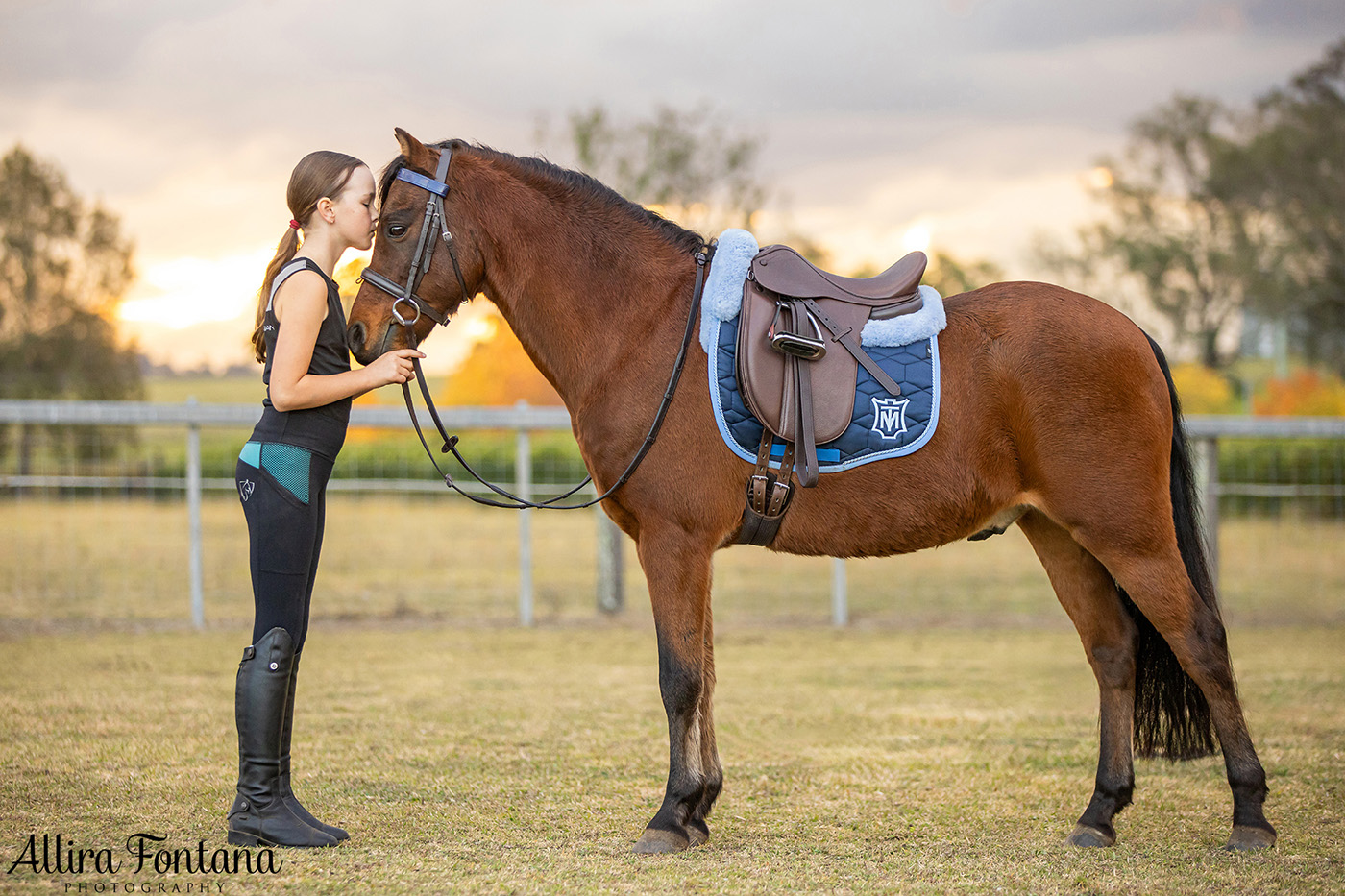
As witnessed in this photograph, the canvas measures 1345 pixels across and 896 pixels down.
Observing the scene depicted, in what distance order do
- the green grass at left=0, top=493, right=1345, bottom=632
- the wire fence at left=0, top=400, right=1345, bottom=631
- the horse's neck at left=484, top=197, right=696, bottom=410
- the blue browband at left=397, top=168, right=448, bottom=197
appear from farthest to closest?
the green grass at left=0, top=493, right=1345, bottom=632, the wire fence at left=0, top=400, right=1345, bottom=631, the horse's neck at left=484, top=197, right=696, bottom=410, the blue browband at left=397, top=168, right=448, bottom=197

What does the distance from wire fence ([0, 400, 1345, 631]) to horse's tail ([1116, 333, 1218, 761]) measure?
15.3 feet

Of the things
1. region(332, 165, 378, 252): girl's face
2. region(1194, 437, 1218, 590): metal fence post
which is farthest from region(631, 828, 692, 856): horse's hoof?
region(1194, 437, 1218, 590): metal fence post

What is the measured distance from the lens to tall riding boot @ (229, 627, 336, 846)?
318cm

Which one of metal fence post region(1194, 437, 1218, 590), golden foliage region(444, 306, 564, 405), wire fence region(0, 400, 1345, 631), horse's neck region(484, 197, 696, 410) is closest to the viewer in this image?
horse's neck region(484, 197, 696, 410)

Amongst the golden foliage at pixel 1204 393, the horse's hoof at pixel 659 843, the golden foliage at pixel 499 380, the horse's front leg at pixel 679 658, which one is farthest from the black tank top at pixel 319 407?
the golden foliage at pixel 1204 393

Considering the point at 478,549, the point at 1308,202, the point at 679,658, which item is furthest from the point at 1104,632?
the point at 1308,202

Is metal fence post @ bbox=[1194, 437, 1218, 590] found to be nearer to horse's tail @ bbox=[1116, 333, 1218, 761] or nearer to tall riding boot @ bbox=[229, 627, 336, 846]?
horse's tail @ bbox=[1116, 333, 1218, 761]

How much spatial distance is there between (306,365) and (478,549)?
1027 centimetres

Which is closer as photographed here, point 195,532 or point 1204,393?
point 195,532

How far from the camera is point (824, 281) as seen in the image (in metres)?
3.46

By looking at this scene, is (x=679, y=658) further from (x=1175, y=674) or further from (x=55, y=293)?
(x=55, y=293)

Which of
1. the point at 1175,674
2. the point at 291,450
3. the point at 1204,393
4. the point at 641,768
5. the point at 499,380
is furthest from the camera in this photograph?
the point at 1204,393

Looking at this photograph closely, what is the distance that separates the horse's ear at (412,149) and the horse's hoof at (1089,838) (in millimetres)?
3127

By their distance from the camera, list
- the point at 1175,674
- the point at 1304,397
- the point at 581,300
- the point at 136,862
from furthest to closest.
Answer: the point at 1304,397 → the point at 1175,674 → the point at 581,300 → the point at 136,862
